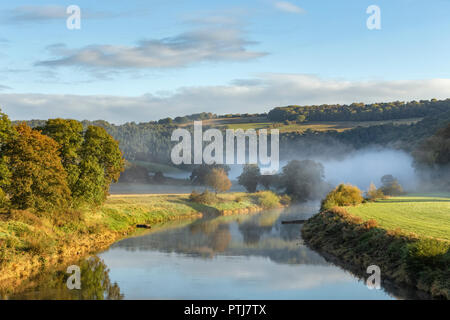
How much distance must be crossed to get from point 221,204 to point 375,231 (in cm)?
5505

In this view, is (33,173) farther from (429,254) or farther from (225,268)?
(429,254)

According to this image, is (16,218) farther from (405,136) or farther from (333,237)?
(405,136)

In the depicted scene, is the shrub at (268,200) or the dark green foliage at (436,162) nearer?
the dark green foliage at (436,162)

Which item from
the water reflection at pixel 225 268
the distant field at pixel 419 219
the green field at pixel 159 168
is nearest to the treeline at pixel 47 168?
the water reflection at pixel 225 268

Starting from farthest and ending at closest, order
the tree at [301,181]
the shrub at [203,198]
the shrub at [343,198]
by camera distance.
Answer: the tree at [301,181] < the shrub at [203,198] < the shrub at [343,198]

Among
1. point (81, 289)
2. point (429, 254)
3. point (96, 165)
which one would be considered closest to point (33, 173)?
point (96, 165)

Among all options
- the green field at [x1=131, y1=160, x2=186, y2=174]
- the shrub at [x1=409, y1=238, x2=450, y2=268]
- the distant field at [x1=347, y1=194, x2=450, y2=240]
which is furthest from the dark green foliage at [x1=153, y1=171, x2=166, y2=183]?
the shrub at [x1=409, y1=238, x2=450, y2=268]

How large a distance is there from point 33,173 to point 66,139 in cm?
810

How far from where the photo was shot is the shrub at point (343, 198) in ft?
213

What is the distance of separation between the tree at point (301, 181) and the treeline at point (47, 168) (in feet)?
229

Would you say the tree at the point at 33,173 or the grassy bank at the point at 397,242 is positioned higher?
the tree at the point at 33,173

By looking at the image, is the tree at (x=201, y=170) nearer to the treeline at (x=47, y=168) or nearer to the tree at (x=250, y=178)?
the tree at (x=250, y=178)

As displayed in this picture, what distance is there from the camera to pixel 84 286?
30.2 meters

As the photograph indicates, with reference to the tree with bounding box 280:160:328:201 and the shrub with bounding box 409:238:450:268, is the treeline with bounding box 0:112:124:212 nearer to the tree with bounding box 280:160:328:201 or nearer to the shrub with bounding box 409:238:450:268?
the shrub with bounding box 409:238:450:268
